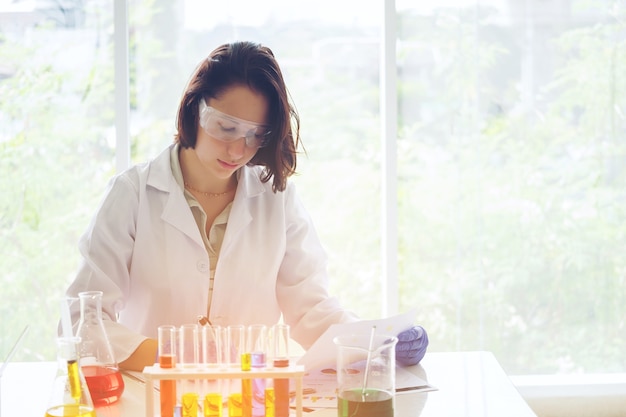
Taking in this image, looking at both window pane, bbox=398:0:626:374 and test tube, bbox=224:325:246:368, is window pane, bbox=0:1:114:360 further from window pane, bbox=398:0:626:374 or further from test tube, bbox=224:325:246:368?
test tube, bbox=224:325:246:368

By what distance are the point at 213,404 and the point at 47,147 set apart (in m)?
2.20

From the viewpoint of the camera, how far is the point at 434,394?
161cm

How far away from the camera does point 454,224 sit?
3.36m

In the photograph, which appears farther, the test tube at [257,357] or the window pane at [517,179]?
the window pane at [517,179]

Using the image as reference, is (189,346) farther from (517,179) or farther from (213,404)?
(517,179)

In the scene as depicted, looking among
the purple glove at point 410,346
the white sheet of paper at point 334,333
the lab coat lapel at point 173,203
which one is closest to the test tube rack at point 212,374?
the white sheet of paper at point 334,333

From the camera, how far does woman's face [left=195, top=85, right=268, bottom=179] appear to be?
1.90 metres

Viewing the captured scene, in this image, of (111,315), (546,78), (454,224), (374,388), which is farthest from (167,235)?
(546,78)

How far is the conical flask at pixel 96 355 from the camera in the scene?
1.43 meters

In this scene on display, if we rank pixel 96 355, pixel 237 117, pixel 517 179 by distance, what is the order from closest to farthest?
pixel 96 355 → pixel 237 117 → pixel 517 179

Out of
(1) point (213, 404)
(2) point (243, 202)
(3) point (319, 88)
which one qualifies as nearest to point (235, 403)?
(1) point (213, 404)

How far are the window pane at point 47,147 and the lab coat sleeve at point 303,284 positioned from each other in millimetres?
1405

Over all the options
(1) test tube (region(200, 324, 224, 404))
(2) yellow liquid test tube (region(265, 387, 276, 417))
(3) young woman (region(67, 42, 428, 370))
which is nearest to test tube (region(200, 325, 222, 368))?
(1) test tube (region(200, 324, 224, 404))

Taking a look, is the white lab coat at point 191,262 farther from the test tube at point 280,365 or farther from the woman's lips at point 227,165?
the test tube at point 280,365
